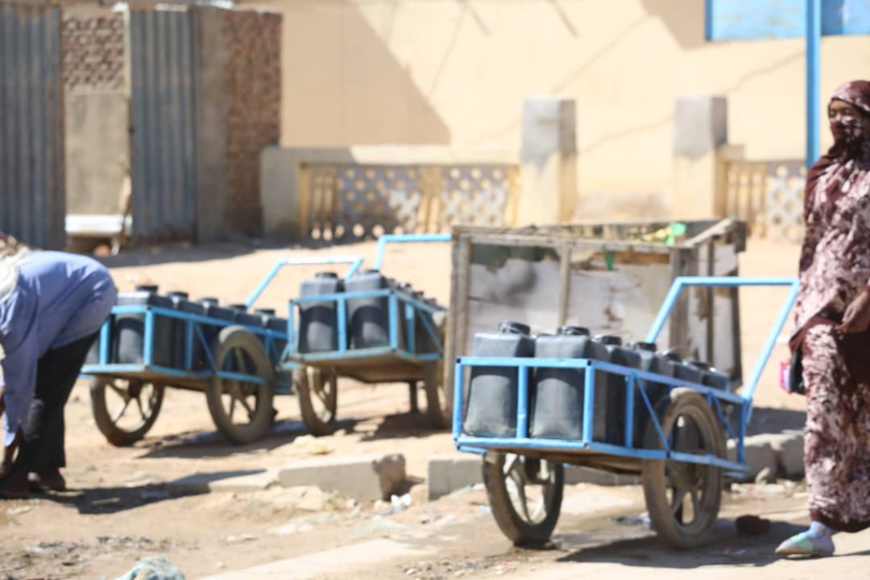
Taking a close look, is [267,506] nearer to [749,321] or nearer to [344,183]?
[749,321]

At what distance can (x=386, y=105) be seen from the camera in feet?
74.0

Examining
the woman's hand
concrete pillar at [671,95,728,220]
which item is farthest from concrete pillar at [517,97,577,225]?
the woman's hand

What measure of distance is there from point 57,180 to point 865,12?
32.7 ft

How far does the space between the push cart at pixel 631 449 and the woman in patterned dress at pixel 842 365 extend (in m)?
0.57

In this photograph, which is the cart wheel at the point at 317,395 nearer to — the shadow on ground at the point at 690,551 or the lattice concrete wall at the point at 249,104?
the shadow on ground at the point at 690,551

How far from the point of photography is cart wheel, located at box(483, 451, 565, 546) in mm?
6925

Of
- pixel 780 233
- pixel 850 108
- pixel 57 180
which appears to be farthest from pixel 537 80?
pixel 850 108

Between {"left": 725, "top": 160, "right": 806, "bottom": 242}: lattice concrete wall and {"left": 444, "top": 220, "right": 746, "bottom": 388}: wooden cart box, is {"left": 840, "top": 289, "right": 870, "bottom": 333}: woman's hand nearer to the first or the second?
{"left": 444, "top": 220, "right": 746, "bottom": 388}: wooden cart box

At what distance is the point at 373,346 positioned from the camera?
9.76m

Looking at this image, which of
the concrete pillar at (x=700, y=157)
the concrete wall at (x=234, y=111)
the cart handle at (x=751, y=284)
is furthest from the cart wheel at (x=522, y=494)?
the concrete wall at (x=234, y=111)

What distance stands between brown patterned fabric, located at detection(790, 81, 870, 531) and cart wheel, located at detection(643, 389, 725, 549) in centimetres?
57

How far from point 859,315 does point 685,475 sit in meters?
1.23

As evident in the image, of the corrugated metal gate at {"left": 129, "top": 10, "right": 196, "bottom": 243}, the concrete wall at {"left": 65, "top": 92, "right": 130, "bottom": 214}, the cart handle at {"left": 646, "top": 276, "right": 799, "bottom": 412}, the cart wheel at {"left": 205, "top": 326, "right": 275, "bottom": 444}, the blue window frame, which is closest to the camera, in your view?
the cart handle at {"left": 646, "top": 276, "right": 799, "bottom": 412}

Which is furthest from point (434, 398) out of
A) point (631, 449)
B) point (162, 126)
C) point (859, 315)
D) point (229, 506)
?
point (162, 126)
